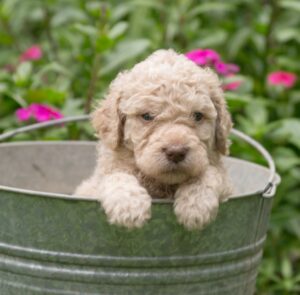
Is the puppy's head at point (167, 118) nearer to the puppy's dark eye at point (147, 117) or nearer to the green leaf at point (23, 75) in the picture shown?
the puppy's dark eye at point (147, 117)

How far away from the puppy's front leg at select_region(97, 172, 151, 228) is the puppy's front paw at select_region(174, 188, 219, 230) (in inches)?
5.1

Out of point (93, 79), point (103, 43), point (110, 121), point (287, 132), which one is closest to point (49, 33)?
point (93, 79)

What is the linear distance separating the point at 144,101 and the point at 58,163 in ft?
4.88

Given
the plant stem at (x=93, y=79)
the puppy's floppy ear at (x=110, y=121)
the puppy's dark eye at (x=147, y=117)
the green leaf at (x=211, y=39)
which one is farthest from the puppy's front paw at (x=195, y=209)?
the green leaf at (x=211, y=39)

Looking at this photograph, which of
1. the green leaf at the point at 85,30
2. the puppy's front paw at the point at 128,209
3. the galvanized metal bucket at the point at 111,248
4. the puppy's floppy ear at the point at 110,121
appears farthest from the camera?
the green leaf at the point at 85,30

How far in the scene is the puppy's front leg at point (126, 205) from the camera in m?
2.97

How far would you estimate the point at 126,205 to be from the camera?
9.82 feet

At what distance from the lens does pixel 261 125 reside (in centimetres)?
522

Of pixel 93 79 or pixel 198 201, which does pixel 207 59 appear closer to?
pixel 93 79

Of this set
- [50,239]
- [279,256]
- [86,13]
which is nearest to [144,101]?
[50,239]

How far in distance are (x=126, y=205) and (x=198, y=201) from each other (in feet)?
0.97

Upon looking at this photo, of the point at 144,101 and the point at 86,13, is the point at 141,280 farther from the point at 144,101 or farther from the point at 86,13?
the point at 86,13

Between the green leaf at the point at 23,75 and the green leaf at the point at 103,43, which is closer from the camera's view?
the green leaf at the point at 103,43

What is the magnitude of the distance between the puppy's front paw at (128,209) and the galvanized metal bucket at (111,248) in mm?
58
